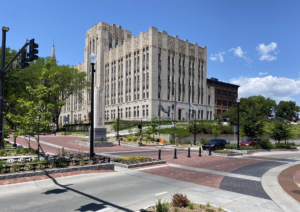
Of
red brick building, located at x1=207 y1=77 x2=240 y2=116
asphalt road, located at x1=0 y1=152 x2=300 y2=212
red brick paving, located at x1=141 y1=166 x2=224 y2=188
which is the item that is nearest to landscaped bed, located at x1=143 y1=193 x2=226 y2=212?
asphalt road, located at x1=0 y1=152 x2=300 y2=212

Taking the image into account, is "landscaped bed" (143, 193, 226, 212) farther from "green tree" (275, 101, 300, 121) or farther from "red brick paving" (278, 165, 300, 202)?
"green tree" (275, 101, 300, 121)

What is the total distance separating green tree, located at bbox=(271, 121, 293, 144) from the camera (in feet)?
109

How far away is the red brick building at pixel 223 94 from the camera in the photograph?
91312 mm

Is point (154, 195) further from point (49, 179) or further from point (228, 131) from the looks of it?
point (228, 131)

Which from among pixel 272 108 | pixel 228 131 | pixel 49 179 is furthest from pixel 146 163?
pixel 272 108

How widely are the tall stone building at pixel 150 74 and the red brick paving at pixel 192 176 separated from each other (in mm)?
44948

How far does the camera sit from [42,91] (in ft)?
42.0

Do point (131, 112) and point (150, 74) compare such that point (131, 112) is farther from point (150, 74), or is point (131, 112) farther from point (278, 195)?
point (278, 195)

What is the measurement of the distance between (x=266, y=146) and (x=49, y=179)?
2821 centimetres

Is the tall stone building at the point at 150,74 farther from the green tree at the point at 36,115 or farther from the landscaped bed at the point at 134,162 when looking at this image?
the green tree at the point at 36,115

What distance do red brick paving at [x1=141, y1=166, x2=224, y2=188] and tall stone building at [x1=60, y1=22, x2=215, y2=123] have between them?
44.9 m

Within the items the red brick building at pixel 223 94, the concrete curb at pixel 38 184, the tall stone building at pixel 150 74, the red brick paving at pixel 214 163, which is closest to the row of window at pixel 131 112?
the tall stone building at pixel 150 74

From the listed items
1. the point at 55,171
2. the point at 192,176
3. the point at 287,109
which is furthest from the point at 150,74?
the point at 287,109

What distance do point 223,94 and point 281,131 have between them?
62701 millimetres
